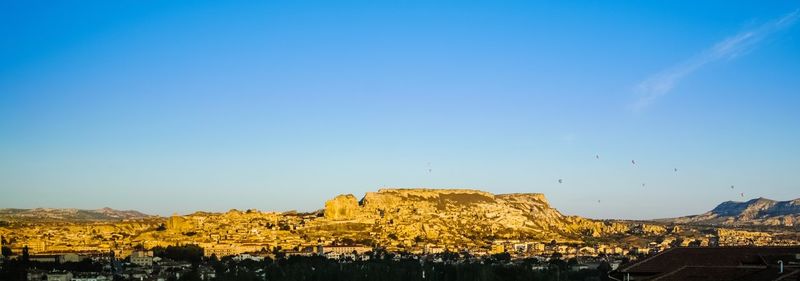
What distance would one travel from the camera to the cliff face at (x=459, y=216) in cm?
13975

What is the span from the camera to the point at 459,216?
15575 centimetres

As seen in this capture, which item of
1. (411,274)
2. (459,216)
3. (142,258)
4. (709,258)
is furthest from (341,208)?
(709,258)

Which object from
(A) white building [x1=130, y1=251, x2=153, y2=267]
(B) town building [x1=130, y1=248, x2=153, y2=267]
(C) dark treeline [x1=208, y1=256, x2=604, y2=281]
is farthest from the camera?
(A) white building [x1=130, y1=251, x2=153, y2=267]

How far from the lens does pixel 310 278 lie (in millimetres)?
66938

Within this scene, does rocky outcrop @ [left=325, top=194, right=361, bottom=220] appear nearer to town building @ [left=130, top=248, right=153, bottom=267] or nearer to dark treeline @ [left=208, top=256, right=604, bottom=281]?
town building @ [left=130, top=248, right=153, bottom=267]

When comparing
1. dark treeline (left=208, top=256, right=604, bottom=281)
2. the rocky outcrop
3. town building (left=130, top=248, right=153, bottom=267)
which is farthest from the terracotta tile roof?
the rocky outcrop

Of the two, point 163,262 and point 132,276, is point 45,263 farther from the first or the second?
point 132,276

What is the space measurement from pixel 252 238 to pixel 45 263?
4068cm

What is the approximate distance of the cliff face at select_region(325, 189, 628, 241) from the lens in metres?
140

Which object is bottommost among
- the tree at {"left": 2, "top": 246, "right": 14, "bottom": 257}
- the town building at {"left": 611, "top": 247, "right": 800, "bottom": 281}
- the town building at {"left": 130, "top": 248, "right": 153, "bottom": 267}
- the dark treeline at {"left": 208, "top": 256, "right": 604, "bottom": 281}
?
the dark treeline at {"left": 208, "top": 256, "right": 604, "bottom": 281}

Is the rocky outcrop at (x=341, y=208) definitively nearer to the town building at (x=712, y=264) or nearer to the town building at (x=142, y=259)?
the town building at (x=142, y=259)

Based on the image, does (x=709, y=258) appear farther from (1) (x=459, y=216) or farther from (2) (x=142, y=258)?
(1) (x=459, y=216)

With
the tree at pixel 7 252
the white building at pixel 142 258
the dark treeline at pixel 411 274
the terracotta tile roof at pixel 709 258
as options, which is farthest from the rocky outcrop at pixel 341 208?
the terracotta tile roof at pixel 709 258

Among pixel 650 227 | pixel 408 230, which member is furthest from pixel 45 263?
pixel 650 227
